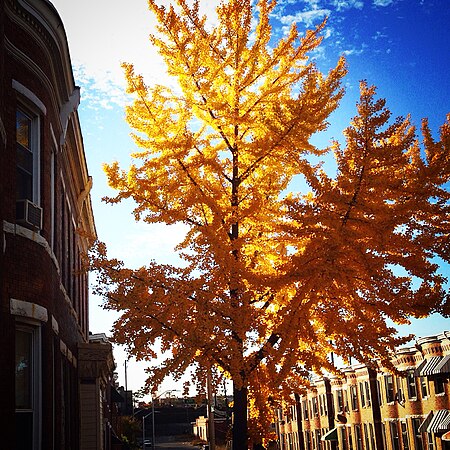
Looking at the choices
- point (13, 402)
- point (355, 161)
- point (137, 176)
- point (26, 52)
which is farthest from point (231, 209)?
point (13, 402)

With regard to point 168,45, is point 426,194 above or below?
below

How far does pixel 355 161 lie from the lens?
474 inches

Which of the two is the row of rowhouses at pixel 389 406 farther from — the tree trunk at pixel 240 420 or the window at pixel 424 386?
the tree trunk at pixel 240 420

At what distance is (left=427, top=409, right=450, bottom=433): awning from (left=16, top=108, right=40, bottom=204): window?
96.0 feet

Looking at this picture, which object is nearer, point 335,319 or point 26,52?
point 26,52

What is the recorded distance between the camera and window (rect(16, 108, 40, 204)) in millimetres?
11555

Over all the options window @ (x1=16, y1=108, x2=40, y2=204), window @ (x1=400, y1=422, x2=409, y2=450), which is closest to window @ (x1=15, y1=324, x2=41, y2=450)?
window @ (x1=16, y1=108, x2=40, y2=204)

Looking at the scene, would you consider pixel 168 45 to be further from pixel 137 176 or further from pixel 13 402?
pixel 13 402

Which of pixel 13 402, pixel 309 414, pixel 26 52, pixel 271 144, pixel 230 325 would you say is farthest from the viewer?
pixel 309 414

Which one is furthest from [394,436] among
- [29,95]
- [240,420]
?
[29,95]

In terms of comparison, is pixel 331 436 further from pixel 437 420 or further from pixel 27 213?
pixel 27 213

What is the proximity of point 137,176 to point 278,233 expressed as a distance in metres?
3.14

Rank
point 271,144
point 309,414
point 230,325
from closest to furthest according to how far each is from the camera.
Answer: point 230,325
point 271,144
point 309,414

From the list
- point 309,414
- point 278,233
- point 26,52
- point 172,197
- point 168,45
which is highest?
point 168,45
